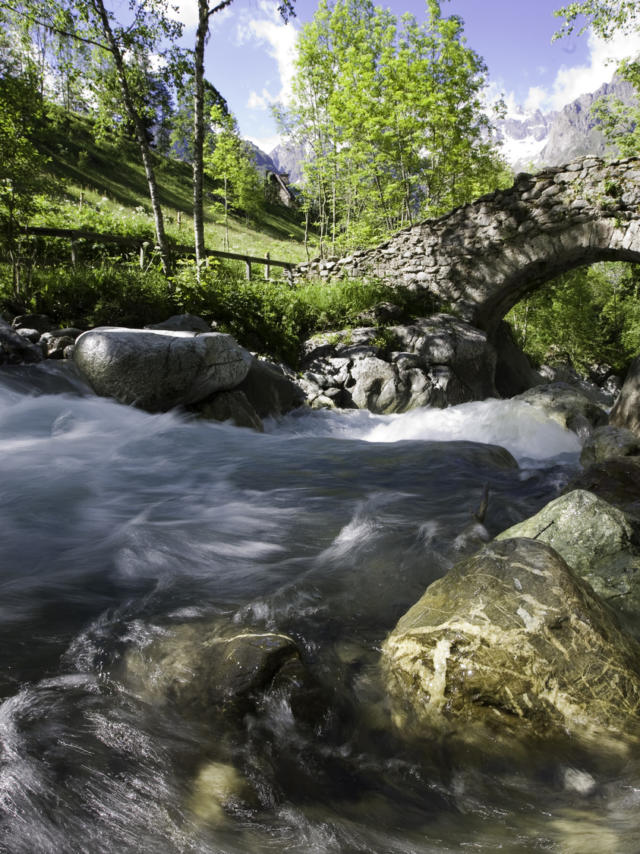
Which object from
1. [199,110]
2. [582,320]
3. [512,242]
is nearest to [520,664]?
[199,110]

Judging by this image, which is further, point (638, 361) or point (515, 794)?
point (638, 361)

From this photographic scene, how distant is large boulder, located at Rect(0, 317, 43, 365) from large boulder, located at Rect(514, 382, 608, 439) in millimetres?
8848

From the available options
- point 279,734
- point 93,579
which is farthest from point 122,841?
point 93,579

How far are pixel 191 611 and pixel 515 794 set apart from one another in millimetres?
1858

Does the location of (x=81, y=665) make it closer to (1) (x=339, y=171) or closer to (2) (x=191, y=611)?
(2) (x=191, y=611)

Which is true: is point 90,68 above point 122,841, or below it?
above

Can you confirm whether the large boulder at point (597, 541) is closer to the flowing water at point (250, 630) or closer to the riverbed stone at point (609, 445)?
the flowing water at point (250, 630)

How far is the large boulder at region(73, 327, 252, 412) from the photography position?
7380 millimetres

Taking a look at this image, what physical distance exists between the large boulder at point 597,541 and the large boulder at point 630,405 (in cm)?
481

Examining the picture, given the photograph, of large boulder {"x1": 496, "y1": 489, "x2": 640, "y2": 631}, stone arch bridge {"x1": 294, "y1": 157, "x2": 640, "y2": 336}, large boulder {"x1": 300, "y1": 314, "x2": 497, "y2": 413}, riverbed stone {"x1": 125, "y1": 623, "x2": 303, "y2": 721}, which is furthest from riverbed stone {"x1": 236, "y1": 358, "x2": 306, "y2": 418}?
stone arch bridge {"x1": 294, "y1": 157, "x2": 640, "y2": 336}

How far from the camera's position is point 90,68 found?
10.9 meters

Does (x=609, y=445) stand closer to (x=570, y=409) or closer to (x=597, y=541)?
(x=597, y=541)

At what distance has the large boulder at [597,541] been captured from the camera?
109 inches

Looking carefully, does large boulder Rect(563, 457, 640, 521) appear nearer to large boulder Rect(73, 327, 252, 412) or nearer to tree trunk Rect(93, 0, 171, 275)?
large boulder Rect(73, 327, 252, 412)
